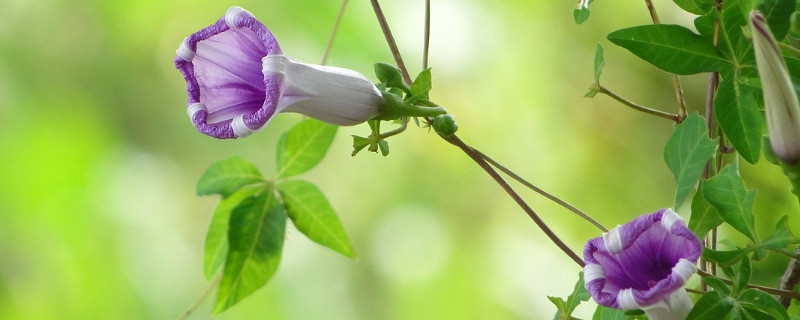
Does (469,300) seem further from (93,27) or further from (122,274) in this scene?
(93,27)

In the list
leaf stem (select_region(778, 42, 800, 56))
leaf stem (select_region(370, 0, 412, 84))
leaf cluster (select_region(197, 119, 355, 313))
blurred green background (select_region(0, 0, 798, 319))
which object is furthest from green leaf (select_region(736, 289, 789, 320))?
blurred green background (select_region(0, 0, 798, 319))

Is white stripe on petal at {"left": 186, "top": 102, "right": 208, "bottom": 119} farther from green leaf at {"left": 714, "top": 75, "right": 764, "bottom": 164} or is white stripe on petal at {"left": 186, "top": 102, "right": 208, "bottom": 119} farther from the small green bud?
green leaf at {"left": 714, "top": 75, "right": 764, "bottom": 164}

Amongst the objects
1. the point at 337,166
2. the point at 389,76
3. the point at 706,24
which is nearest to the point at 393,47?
the point at 389,76

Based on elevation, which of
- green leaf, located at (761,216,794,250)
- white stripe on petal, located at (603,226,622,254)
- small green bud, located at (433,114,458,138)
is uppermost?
small green bud, located at (433,114,458,138)

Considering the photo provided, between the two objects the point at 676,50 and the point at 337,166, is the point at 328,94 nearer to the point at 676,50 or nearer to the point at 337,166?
the point at 676,50

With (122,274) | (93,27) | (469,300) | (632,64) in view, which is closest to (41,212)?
(122,274)

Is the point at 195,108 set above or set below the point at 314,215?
above
